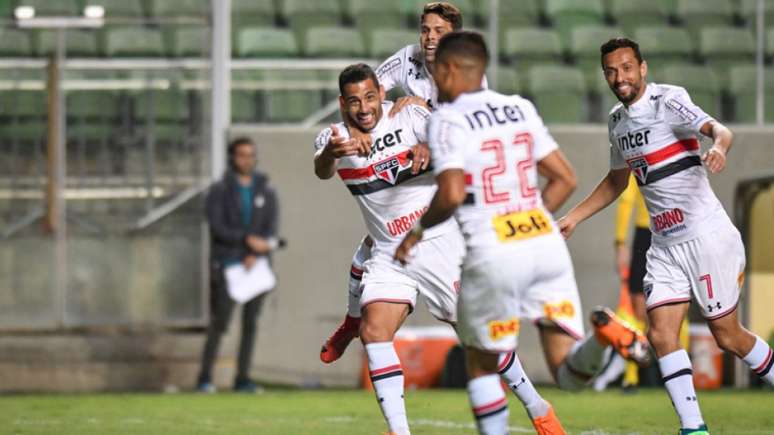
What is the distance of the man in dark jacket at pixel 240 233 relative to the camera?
45.3 ft

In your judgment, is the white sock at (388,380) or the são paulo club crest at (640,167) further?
the são paulo club crest at (640,167)

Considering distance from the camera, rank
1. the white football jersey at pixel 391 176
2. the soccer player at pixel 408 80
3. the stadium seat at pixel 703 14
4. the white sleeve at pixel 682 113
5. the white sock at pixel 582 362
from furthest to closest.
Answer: the stadium seat at pixel 703 14 < the soccer player at pixel 408 80 < the white football jersey at pixel 391 176 < the white sleeve at pixel 682 113 < the white sock at pixel 582 362

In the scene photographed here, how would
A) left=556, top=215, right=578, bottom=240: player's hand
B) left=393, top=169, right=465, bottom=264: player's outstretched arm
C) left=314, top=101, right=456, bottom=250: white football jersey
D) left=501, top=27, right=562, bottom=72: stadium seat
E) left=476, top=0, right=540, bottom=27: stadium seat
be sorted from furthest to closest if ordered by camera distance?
1. left=501, top=27, right=562, bottom=72: stadium seat
2. left=476, top=0, right=540, bottom=27: stadium seat
3. left=314, top=101, right=456, bottom=250: white football jersey
4. left=556, top=215, right=578, bottom=240: player's hand
5. left=393, top=169, right=465, bottom=264: player's outstretched arm

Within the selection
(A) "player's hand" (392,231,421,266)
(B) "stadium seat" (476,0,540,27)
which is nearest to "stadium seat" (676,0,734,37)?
(B) "stadium seat" (476,0,540,27)

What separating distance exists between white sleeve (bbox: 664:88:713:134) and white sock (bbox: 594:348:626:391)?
568 centimetres

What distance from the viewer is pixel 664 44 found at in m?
16.1

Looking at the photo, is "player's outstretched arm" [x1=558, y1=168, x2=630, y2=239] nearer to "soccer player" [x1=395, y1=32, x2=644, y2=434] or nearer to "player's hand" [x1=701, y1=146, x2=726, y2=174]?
"player's hand" [x1=701, y1=146, x2=726, y2=174]

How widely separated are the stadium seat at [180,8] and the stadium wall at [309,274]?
4.14ft

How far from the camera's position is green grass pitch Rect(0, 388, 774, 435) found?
386 inches

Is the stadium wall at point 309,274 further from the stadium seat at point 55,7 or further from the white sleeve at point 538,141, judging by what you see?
the white sleeve at point 538,141

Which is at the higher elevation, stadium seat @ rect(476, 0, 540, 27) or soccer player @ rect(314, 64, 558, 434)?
stadium seat @ rect(476, 0, 540, 27)

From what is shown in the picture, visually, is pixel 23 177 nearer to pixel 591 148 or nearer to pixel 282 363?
pixel 282 363

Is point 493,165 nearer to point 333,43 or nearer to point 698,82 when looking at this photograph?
point 333,43

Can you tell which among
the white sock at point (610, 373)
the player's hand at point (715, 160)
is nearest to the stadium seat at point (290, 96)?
the white sock at point (610, 373)
